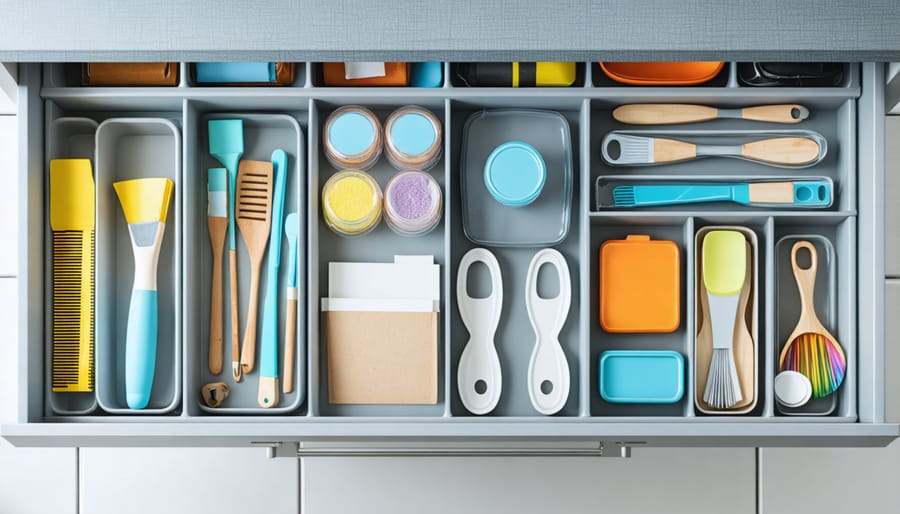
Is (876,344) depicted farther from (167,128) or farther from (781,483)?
(167,128)

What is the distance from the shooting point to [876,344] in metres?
0.89

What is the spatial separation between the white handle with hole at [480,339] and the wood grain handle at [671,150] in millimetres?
238

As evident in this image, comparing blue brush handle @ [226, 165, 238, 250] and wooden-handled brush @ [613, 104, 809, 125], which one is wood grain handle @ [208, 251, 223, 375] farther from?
wooden-handled brush @ [613, 104, 809, 125]

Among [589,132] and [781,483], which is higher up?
[589,132]

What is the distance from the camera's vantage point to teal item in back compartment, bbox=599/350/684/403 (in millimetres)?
947

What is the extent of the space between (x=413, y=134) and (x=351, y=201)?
11cm

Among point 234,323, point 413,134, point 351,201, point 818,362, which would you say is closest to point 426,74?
point 413,134

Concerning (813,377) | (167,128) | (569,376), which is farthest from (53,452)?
(813,377)

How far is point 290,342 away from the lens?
947 millimetres

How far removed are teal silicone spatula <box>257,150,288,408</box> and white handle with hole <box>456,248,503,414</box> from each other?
223 mm

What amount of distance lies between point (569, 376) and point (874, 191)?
41 cm

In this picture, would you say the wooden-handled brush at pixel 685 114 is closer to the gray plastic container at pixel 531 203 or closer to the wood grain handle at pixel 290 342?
the gray plastic container at pixel 531 203

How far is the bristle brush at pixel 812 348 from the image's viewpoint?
0.94 meters

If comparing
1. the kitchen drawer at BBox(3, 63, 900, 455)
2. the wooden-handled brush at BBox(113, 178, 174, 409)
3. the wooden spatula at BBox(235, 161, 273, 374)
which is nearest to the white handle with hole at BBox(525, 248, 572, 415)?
the kitchen drawer at BBox(3, 63, 900, 455)
